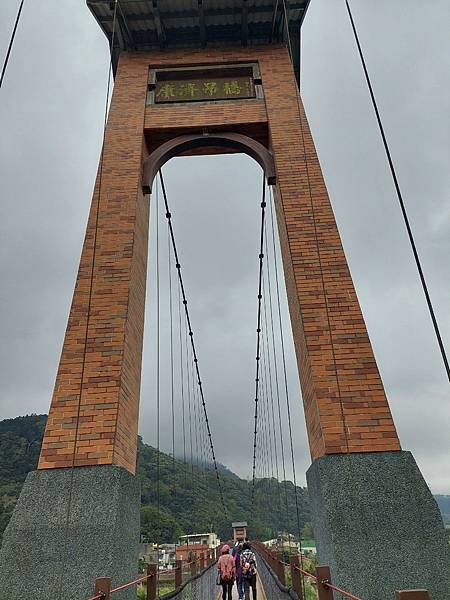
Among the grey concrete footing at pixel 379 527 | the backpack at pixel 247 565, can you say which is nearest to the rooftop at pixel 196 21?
the grey concrete footing at pixel 379 527

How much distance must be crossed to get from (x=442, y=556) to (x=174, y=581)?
13.4 ft

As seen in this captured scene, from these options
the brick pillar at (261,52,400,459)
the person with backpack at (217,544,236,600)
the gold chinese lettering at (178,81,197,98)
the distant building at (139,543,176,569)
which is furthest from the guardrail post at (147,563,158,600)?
the gold chinese lettering at (178,81,197,98)

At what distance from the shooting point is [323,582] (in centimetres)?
304

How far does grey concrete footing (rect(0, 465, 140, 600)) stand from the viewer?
12.1 feet

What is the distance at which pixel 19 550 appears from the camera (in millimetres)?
3787

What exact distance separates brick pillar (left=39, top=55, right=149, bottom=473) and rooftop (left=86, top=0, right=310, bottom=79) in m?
2.34

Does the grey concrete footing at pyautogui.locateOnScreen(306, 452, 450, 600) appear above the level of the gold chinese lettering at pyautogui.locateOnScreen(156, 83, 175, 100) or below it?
below

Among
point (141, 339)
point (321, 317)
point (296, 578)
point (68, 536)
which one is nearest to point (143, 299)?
point (141, 339)

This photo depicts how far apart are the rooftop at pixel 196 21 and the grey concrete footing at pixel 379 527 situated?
7.15m

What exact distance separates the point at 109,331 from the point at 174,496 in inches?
1257

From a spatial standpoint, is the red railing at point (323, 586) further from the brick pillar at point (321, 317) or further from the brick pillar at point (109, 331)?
the brick pillar at point (109, 331)

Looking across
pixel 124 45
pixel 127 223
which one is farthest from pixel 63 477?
pixel 124 45

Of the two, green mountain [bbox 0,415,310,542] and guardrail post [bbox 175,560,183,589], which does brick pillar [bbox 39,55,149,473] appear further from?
green mountain [bbox 0,415,310,542]

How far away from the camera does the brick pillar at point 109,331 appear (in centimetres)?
439
